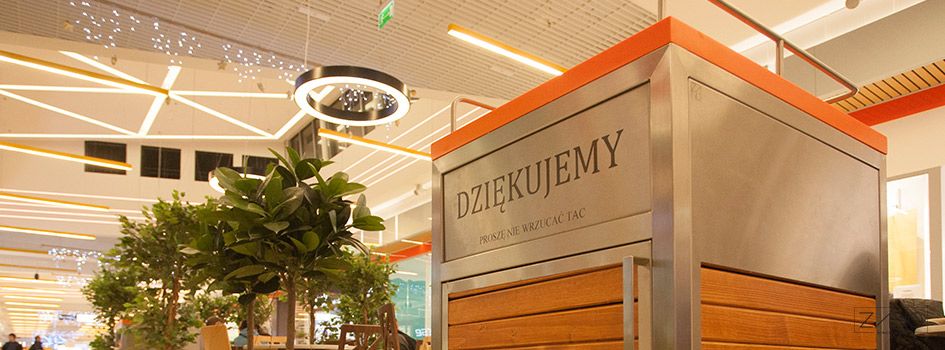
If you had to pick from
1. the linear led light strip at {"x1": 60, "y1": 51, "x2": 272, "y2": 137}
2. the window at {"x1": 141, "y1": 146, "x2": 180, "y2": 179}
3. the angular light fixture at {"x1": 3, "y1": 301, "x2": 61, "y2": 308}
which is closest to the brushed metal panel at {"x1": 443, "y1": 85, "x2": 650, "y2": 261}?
the linear led light strip at {"x1": 60, "y1": 51, "x2": 272, "y2": 137}

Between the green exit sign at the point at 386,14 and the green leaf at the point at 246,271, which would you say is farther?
the green exit sign at the point at 386,14

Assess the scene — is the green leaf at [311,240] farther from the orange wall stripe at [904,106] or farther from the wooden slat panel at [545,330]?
the orange wall stripe at [904,106]

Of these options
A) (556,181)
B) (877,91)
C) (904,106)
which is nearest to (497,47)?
(877,91)

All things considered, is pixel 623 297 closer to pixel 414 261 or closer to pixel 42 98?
pixel 42 98

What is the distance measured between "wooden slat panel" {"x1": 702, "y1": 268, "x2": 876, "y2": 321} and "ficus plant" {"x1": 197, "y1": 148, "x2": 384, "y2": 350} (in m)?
1.23

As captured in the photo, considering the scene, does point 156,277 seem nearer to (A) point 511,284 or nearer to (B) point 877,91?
(A) point 511,284

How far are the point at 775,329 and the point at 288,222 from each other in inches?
52.6

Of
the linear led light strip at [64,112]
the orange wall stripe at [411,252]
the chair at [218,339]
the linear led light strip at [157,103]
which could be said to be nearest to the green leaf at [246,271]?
the chair at [218,339]

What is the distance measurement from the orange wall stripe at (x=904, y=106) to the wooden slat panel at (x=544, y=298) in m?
6.35

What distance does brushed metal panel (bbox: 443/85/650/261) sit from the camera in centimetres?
136

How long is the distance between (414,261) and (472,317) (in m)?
15.7

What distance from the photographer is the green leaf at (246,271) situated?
86.4 inches

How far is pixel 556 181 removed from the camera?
154cm

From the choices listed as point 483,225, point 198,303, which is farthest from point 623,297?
point 198,303
